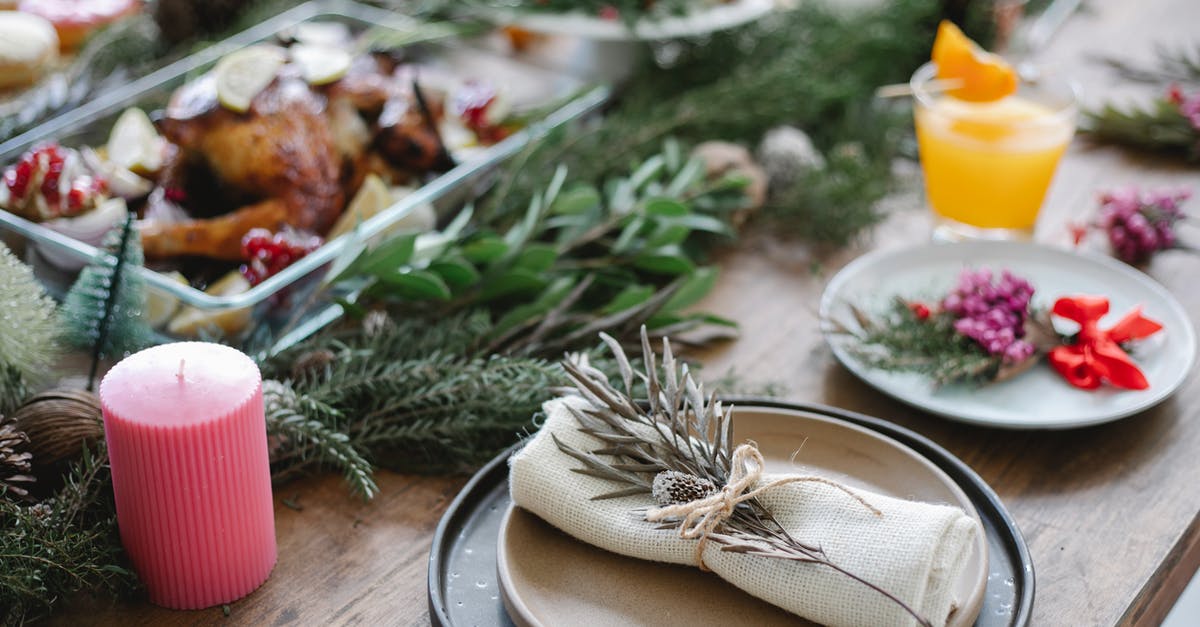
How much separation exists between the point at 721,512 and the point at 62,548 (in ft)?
1.48

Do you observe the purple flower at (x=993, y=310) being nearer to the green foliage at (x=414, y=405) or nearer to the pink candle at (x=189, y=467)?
the green foliage at (x=414, y=405)

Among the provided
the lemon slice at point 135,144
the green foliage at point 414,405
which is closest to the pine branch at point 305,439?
the green foliage at point 414,405

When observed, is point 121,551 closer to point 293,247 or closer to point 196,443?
point 196,443

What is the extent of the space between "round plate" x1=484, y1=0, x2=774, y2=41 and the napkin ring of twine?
88 centimetres

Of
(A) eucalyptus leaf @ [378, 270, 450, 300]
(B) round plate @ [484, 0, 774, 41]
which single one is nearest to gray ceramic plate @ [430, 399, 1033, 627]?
(A) eucalyptus leaf @ [378, 270, 450, 300]

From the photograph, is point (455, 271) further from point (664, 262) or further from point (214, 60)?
point (214, 60)

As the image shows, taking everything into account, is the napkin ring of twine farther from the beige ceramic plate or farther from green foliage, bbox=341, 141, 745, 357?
green foliage, bbox=341, 141, 745, 357

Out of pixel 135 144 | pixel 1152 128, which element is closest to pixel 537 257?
pixel 135 144

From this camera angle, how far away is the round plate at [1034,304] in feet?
3.34

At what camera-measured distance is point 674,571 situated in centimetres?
81

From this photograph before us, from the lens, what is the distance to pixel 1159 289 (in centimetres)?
117

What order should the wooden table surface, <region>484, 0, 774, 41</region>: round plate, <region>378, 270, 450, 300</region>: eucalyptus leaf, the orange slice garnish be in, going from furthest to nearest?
<region>484, 0, 774, 41</region>: round plate < the orange slice garnish < <region>378, 270, 450, 300</region>: eucalyptus leaf < the wooden table surface

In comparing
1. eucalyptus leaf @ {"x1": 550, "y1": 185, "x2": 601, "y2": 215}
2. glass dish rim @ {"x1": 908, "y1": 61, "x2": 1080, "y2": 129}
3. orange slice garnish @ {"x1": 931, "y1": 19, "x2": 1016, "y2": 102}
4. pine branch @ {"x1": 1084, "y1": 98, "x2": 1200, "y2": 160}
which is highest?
orange slice garnish @ {"x1": 931, "y1": 19, "x2": 1016, "y2": 102}

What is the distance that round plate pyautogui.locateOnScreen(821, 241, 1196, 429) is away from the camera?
40.1 inches
